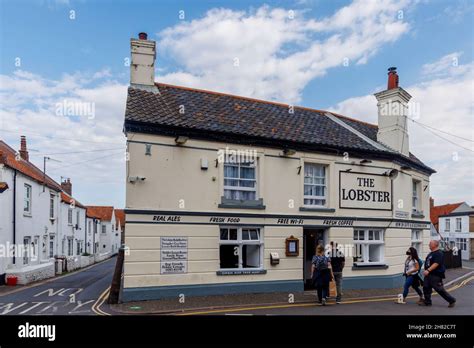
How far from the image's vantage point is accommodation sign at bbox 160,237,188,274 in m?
11.6

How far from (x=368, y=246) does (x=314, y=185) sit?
363cm

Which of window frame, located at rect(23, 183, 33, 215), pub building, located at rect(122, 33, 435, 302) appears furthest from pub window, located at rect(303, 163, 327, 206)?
window frame, located at rect(23, 183, 33, 215)

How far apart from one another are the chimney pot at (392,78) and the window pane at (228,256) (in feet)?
34.0

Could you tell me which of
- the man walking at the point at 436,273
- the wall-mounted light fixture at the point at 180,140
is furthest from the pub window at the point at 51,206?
the man walking at the point at 436,273

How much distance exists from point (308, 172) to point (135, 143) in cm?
663

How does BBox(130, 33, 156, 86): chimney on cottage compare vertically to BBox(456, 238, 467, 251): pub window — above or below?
above

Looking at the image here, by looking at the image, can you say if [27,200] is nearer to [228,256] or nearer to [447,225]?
[228,256]

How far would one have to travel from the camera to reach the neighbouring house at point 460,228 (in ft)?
153

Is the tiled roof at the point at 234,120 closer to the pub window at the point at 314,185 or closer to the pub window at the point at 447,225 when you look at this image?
the pub window at the point at 314,185

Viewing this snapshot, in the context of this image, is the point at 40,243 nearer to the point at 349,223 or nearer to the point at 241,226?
the point at 241,226

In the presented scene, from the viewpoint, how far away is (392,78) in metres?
17.1

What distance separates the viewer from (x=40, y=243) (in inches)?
950

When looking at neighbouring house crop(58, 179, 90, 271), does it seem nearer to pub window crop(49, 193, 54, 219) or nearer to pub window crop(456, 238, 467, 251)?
pub window crop(49, 193, 54, 219)

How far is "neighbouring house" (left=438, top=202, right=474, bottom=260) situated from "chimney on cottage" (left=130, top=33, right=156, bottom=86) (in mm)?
44503
